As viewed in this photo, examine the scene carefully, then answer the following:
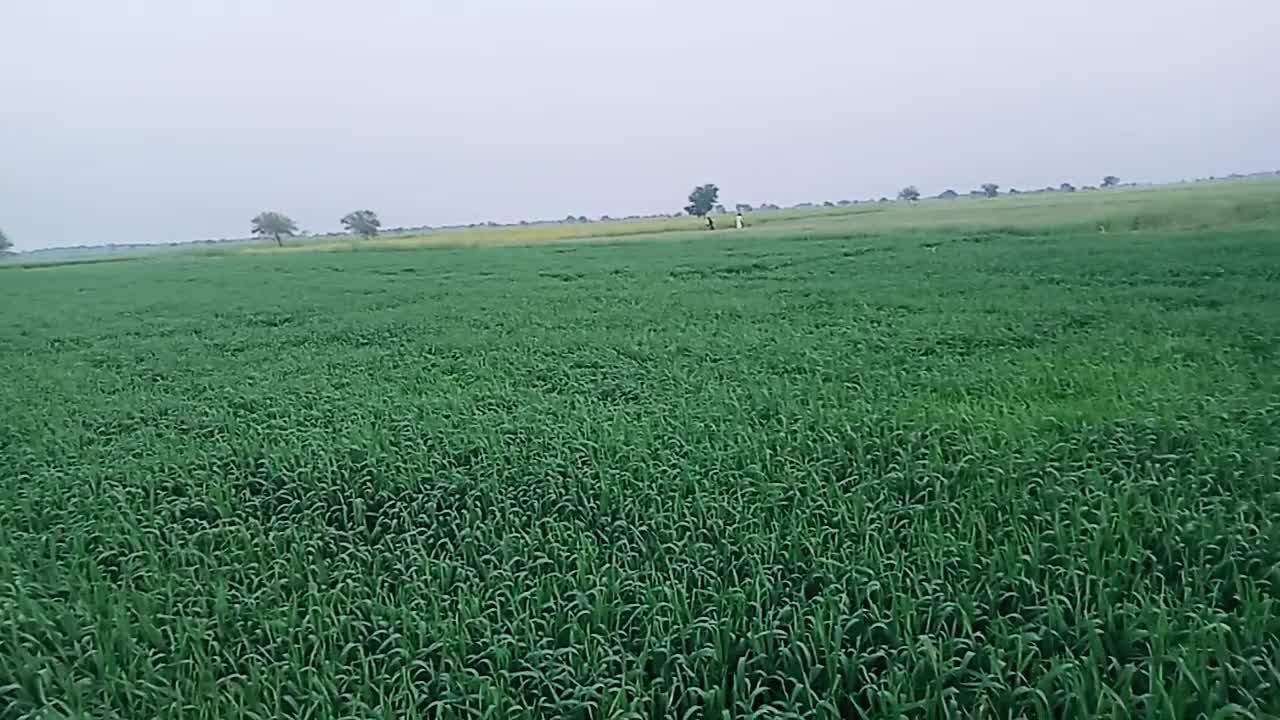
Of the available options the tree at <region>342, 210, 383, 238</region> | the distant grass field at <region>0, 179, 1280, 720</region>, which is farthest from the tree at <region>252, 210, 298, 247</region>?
the distant grass field at <region>0, 179, 1280, 720</region>

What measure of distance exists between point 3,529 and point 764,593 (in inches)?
221

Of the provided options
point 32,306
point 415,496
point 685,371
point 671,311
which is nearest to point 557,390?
point 685,371

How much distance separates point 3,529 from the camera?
586cm

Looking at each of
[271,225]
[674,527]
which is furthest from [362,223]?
[674,527]

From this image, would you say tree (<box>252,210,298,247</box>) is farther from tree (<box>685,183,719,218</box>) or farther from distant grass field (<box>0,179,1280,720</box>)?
distant grass field (<box>0,179,1280,720</box>)

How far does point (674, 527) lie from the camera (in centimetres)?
506

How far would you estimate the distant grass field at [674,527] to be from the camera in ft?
11.8

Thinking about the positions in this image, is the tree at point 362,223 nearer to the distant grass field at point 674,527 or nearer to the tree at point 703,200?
the tree at point 703,200

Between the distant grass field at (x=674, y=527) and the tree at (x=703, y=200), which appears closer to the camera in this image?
the distant grass field at (x=674, y=527)

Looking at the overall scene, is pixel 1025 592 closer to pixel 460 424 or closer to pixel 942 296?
pixel 460 424

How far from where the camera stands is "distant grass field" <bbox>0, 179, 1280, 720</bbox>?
359cm

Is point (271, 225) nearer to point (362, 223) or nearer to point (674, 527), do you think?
point (362, 223)

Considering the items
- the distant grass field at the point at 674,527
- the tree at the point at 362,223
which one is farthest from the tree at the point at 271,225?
the distant grass field at the point at 674,527

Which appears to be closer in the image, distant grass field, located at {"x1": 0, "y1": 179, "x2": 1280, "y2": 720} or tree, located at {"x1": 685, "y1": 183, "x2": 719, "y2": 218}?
distant grass field, located at {"x1": 0, "y1": 179, "x2": 1280, "y2": 720}
